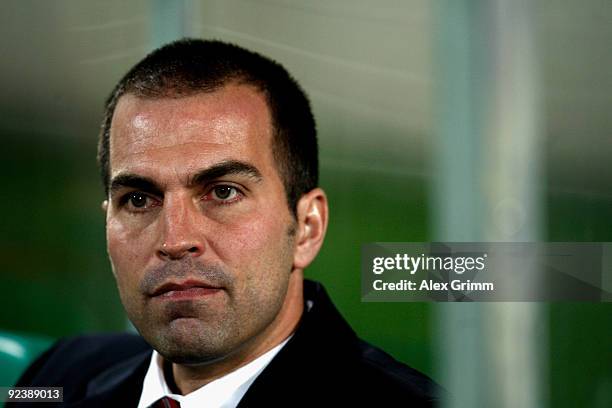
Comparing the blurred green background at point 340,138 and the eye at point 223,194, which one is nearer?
the blurred green background at point 340,138

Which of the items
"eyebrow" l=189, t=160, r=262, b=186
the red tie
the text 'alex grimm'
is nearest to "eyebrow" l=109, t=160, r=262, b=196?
"eyebrow" l=189, t=160, r=262, b=186

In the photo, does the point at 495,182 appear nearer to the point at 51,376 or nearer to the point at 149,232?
the point at 149,232

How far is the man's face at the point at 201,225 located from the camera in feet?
3.64

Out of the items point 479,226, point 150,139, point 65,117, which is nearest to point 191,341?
point 150,139

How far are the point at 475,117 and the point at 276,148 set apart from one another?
0.44 meters

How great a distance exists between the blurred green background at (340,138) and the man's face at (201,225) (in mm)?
165

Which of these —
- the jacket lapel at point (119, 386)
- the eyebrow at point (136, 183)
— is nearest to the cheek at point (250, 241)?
the eyebrow at point (136, 183)

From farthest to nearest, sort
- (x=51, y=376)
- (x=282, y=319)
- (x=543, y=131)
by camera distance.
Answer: (x=51, y=376) < (x=282, y=319) < (x=543, y=131)

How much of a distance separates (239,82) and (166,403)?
494 millimetres

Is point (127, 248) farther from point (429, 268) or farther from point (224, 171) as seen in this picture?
point (429, 268)

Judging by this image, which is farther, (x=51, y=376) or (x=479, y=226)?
(x=51, y=376)

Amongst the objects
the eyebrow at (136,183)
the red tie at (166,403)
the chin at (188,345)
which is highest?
the eyebrow at (136,183)

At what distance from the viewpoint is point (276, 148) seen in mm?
1196

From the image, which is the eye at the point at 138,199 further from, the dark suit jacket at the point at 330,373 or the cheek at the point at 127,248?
the dark suit jacket at the point at 330,373
